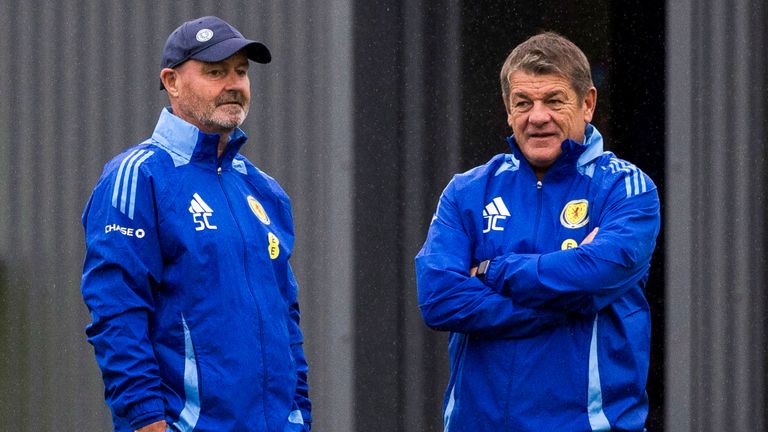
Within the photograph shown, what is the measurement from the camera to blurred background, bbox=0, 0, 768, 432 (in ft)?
18.5

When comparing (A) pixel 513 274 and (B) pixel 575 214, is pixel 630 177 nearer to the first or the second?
(B) pixel 575 214

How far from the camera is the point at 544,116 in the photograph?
3.92 m

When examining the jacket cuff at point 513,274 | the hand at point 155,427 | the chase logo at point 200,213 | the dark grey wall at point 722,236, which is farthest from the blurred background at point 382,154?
the hand at point 155,427

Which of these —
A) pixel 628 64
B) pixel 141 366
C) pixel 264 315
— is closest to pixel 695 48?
pixel 628 64

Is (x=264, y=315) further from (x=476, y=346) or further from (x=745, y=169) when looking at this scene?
(x=745, y=169)

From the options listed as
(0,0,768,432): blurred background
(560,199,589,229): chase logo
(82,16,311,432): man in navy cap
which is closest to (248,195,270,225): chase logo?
(82,16,311,432): man in navy cap

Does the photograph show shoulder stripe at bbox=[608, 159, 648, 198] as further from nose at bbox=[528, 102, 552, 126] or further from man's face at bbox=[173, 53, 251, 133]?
man's face at bbox=[173, 53, 251, 133]

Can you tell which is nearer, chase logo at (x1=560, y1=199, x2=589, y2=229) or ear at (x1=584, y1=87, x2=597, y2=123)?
chase logo at (x1=560, y1=199, x2=589, y2=229)

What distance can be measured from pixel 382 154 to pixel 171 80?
83.0 inches

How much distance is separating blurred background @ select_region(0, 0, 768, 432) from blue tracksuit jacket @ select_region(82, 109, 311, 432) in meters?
2.08

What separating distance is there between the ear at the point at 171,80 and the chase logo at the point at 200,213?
39cm

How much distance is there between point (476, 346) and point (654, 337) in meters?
3.08

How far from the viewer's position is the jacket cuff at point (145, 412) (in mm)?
3443

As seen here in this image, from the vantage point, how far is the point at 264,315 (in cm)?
371
